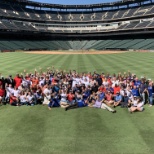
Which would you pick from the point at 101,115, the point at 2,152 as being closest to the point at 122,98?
the point at 101,115

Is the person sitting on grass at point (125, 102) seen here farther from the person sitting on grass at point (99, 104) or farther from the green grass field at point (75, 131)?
the person sitting on grass at point (99, 104)

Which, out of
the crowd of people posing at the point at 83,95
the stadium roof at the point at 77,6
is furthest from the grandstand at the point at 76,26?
the crowd of people posing at the point at 83,95

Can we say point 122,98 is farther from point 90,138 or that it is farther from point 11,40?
point 11,40

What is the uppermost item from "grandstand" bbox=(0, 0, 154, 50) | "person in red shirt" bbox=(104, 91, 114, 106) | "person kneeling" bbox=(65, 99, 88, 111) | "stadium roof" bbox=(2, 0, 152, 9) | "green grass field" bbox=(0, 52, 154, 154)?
"stadium roof" bbox=(2, 0, 152, 9)

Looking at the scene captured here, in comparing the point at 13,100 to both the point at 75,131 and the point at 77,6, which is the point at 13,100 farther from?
the point at 77,6

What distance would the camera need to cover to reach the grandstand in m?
90.2

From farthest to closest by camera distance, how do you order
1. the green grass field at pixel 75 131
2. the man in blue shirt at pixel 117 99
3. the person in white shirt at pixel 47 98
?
the person in white shirt at pixel 47 98, the man in blue shirt at pixel 117 99, the green grass field at pixel 75 131

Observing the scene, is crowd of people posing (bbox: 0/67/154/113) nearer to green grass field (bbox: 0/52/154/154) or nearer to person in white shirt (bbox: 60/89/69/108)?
person in white shirt (bbox: 60/89/69/108)

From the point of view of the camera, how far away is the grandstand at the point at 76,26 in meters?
90.2

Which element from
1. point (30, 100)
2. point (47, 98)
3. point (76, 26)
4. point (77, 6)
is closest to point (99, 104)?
point (47, 98)

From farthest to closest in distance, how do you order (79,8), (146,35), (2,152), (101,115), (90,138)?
1. (79,8)
2. (146,35)
3. (101,115)
4. (90,138)
5. (2,152)

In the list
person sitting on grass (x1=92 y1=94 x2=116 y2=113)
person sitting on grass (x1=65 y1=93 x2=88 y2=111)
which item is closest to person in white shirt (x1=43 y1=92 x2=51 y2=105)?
person sitting on grass (x1=65 y1=93 x2=88 y2=111)

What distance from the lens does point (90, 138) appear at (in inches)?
430

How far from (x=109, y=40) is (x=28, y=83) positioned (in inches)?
3577
